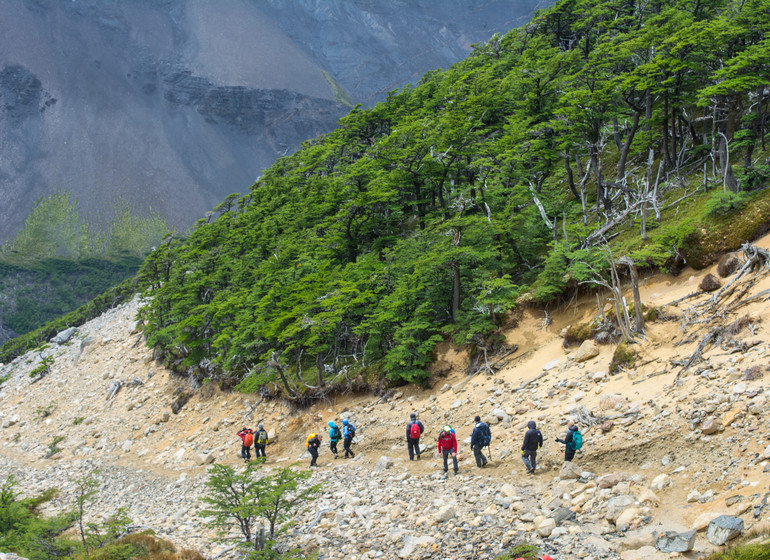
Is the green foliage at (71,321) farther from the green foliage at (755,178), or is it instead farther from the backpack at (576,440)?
the green foliage at (755,178)

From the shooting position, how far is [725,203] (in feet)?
47.0

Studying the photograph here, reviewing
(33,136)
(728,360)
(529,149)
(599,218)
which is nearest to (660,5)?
(529,149)

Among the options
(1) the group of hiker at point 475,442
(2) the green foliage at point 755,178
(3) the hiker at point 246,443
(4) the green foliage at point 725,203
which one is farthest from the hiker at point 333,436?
(2) the green foliage at point 755,178

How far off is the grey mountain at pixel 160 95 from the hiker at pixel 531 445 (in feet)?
368

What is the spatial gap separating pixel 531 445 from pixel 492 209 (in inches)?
483

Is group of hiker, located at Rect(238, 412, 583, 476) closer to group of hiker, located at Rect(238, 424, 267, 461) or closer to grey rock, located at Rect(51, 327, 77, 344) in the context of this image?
Result: group of hiker, located at Rect(238, 424, 267, 461)

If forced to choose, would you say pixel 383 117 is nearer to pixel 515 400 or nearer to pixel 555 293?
pixel 555 293

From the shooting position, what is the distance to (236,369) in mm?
23828

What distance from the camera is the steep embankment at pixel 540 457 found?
789 cm

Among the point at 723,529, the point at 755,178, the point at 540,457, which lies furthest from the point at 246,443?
the point at 755,178

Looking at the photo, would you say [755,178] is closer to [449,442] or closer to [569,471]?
[569,471]

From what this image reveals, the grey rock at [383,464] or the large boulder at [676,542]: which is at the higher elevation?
the large boulder at [676,542]

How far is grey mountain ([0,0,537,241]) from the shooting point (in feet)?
379

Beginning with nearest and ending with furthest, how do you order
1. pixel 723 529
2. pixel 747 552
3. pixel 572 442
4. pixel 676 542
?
pixel 747 552, pixel 723 529, pixel 676 542, pixel 572 442
